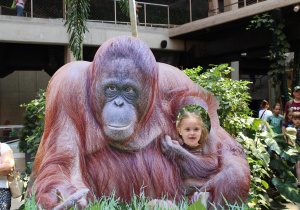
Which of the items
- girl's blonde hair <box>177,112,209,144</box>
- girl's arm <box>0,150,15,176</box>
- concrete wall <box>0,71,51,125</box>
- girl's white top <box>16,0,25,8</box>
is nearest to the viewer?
girl's blonde hair <box>177,112,209,144</box>

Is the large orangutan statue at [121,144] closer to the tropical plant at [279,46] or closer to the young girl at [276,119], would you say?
the young girl at [276,119]

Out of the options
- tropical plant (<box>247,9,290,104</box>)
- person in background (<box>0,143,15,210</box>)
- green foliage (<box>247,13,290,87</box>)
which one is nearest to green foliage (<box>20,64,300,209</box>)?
person in background (<box>0,143,15,210</box>)

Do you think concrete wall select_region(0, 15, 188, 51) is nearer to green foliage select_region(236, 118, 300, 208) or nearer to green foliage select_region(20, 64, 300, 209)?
green foliage select_region(20, 64, 300, 209)

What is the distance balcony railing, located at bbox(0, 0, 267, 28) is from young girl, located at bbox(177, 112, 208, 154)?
712 cm

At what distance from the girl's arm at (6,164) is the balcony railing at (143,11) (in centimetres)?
662

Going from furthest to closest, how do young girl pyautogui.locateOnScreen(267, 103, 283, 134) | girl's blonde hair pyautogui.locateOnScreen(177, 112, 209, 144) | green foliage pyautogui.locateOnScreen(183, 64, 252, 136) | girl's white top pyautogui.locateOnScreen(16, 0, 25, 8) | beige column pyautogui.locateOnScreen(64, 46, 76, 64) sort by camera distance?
beige column pyautogui.locateOnScreen(64, 46, 76, 64)
girl's white top pyautogui.locateOnScreen(16, 0, 25, 8)
young girl pyautogui.locateOnScreen(267, 103, 283, 134)
green foliage pyautogui.locateOnScreen(183, 64, 252, 136)
girl's blonde hair pyautogui.locateOnScreen(177, 112, 209, 144)

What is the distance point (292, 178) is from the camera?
3.87 m

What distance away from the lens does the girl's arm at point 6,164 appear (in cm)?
259

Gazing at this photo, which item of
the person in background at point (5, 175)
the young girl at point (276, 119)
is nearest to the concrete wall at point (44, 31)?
the young girl at point (276, 119)

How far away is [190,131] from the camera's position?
2064 millimetres

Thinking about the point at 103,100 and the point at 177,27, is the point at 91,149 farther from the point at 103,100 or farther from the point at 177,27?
the point at 177,27

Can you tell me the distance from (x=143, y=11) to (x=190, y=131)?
8321 mm

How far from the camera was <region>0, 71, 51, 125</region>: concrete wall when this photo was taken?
1328 cm

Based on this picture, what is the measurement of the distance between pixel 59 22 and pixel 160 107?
7.32 meters
